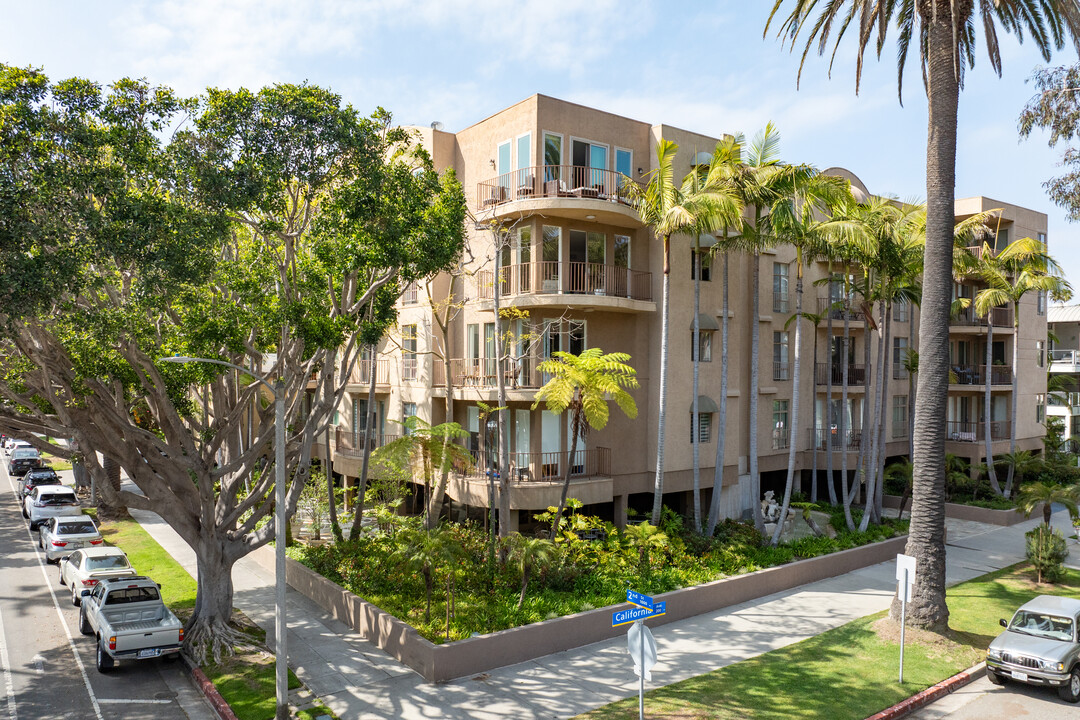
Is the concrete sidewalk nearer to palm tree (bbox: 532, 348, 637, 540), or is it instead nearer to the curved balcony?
palm tree (bbox: 532, 348, 637, 540)

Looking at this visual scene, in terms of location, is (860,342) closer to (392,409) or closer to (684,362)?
(684,362)

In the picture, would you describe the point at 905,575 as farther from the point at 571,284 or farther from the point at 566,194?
the point at 566,194

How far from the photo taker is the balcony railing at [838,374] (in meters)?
31.1

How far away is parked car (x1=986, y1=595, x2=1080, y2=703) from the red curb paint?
15104 millimetres

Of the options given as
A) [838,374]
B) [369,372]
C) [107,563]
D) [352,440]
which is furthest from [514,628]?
[838,374]

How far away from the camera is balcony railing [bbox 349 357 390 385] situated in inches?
1145

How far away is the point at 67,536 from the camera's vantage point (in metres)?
22.8

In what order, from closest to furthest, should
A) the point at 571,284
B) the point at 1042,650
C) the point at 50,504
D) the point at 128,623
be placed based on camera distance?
the point at 1042,650, the point at 128,623, the point at 571,284, the point at 50,504

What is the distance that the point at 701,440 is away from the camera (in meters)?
25.2

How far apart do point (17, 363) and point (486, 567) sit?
39.6 feet

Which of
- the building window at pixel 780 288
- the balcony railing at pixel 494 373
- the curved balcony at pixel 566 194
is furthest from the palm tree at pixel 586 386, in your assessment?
the building window at pixel 780 288

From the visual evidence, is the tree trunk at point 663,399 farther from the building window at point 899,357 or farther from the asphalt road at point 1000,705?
the building window at point 899,357

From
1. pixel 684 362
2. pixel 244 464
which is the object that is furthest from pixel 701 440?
pixel 244 464

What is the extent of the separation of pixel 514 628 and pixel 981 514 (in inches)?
980
